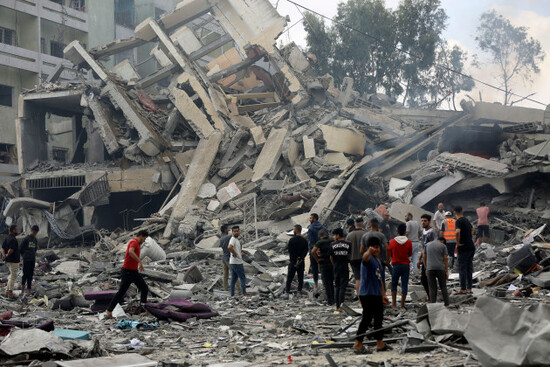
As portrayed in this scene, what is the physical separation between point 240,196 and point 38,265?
21.9 ft

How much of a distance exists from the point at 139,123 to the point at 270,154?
5.39 m

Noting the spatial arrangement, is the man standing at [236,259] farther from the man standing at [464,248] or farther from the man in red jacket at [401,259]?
the man standing at [464,248]

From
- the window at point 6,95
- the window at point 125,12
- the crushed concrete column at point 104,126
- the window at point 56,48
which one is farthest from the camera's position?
the window at point 125,12

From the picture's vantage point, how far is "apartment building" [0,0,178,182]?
101 feet

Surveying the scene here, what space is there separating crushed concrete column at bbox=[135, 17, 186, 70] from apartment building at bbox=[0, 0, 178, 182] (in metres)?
5.29

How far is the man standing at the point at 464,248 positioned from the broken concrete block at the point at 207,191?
479 inches

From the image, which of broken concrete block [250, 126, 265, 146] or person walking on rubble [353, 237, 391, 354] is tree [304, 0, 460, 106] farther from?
person walking on rubble [353, 237, 391, 354]

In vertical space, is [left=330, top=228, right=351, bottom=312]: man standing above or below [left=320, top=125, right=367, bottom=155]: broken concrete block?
below

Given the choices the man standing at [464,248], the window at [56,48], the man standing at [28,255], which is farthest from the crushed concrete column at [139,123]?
the man standing at [464,248]

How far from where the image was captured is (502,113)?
22.9 m

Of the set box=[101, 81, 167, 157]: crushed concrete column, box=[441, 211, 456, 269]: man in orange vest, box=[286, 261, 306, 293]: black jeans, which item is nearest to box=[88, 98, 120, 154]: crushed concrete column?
box=[101, 81, 167, 157]: crushed concrete column

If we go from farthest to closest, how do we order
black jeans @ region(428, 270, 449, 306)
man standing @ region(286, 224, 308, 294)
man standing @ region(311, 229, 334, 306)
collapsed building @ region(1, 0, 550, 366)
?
collapsed building @ region(1, 0, 550, 366)
man standing @ region(286, 224, 308, 294)
man standing @ region(311, 229, 334, 306)
black jeans @ region(428, 270, 449, 306)

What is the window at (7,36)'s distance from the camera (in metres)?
31.3

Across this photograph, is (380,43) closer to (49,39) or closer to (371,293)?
(49,39)
